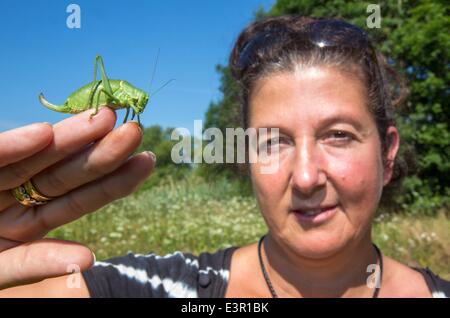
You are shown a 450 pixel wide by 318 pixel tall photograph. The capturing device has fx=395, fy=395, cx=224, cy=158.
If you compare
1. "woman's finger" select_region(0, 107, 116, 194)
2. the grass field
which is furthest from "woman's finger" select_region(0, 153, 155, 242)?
the grass field

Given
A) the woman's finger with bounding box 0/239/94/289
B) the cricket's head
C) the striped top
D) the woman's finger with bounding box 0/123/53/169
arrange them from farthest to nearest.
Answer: the striped top
the cricket's head
the woman's finger with bounding box 0/239/94/289
the woman's finger with bounding box 0/123/53/169

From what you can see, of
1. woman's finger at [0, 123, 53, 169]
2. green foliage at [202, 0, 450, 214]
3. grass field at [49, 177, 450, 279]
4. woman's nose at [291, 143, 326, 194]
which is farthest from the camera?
green foliage at [202, 0, 450, 214]

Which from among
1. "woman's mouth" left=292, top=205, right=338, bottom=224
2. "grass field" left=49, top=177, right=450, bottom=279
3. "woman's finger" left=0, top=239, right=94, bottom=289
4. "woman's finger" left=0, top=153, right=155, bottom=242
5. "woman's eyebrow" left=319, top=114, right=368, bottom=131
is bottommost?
"grass field" left=49, top=177, right=450, bottom=279

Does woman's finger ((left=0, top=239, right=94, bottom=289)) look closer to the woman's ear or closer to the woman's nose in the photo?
A: the woman's nose

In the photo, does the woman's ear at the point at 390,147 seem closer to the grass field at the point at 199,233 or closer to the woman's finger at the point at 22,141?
the woman's finger at the point at 22,141

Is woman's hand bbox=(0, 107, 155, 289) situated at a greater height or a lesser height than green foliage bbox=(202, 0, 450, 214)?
lesser

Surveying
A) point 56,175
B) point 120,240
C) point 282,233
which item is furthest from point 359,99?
point 120,240

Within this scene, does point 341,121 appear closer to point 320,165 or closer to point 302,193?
point 320,165

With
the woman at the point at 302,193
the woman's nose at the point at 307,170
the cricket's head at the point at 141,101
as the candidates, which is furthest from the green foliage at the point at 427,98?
the cricket's head at the point at 141,101
